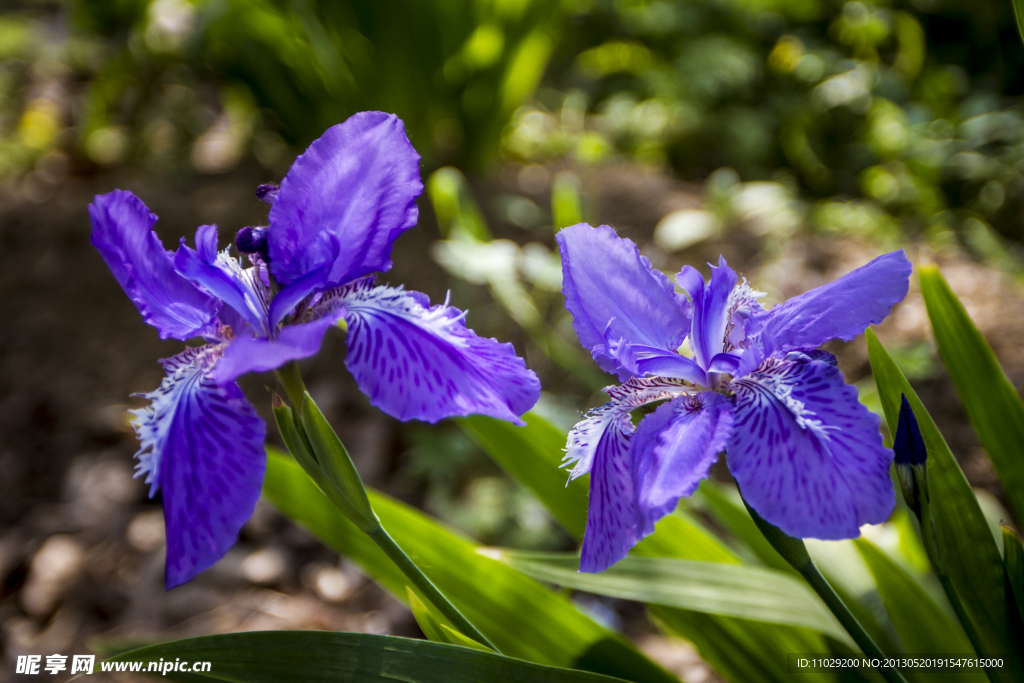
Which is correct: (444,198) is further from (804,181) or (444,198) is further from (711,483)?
(804,181)

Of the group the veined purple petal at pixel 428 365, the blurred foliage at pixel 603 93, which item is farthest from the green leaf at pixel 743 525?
the blurred foliage at pixel 603 93

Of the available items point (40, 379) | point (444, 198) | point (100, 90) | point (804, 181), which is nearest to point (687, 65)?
point (804, 181)

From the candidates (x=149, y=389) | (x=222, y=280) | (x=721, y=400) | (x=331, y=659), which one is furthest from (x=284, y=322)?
(x=149, y=389)

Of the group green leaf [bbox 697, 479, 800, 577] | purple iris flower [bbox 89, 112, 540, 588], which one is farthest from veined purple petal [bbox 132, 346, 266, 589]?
green leaf [bbox 697, 479, 800, 577]

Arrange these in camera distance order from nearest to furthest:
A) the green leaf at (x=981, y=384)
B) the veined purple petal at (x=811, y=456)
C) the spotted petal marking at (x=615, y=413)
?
1. the veined purple petal at (x=811, y=456)
2. the spotted petal marking at (x=615, y=413)
3. the green leaf at (x=981, y=384)

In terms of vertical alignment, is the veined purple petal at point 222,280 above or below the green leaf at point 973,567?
above

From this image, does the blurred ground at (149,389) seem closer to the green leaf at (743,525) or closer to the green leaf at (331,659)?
the green leaf at (743,525)

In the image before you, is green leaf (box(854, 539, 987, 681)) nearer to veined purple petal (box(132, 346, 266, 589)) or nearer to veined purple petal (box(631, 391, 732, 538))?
veined purple petal (box(631, 391, 732, 538))
